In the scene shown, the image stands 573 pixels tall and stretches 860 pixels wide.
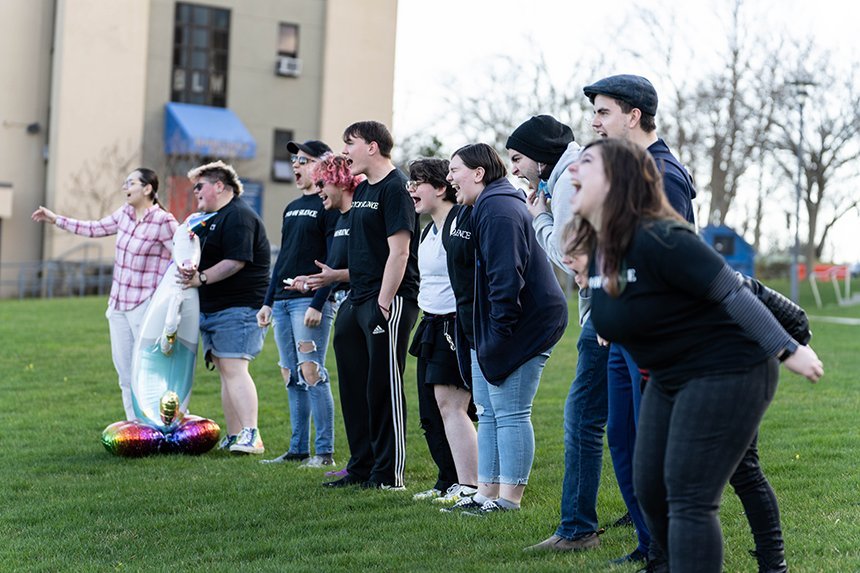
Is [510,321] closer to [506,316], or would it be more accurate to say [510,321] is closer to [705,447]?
[506,316]

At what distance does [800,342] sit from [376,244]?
387cm

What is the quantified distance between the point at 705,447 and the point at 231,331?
19.8ft

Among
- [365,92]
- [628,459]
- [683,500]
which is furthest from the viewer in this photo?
[365,92]

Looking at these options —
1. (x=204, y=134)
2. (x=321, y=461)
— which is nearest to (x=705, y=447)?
(x=321, y=461)

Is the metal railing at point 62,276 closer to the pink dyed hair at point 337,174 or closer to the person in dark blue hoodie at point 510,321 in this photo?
the pink dyed hair at point 337,174

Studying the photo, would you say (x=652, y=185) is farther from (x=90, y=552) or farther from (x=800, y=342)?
(x=90, y=552)

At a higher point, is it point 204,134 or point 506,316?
point 204,134

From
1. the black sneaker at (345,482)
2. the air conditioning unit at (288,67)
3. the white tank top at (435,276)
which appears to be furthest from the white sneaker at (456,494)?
the air conditioning unit at (288,67)

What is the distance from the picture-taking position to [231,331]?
372 inches

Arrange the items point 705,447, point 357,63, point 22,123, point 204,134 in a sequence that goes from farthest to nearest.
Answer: point 357,63, point 22,123, point 204,134, point 705,447

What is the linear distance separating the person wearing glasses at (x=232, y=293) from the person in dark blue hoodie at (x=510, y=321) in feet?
10.7

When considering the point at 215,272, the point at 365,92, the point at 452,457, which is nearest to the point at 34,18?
the point at 365,92

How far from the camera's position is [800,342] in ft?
14.2

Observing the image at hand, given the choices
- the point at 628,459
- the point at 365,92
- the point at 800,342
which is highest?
the point at 365,92
